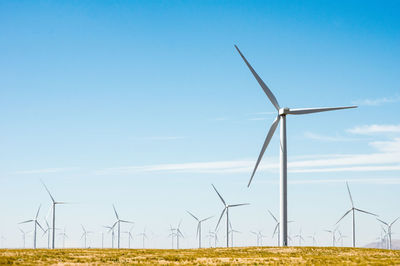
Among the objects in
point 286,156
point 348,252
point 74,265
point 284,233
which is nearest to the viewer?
point 74,265

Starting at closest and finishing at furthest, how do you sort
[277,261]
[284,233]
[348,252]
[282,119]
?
[277,261] < [348,252] < [284,233] < [282,119]

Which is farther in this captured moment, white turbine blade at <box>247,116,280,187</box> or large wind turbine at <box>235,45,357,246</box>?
white turbine blade at <box>247,116,280,187</box>

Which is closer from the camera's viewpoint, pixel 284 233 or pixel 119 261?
pixel 119 261

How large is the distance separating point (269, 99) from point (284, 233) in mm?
25262

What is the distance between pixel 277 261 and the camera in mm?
56219

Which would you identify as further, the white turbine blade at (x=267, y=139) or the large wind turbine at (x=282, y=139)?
the white turbine blade at (x=267, y=139)

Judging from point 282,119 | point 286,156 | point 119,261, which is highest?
point 282,119

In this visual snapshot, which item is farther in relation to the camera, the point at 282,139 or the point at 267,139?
the point at 267,139

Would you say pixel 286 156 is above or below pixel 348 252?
above

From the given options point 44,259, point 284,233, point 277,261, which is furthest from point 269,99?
point 44,259

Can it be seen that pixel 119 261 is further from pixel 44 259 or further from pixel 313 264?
pixel 313 264

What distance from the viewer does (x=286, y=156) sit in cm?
8456

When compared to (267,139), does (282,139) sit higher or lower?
lower

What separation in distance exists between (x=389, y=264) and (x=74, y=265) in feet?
106
